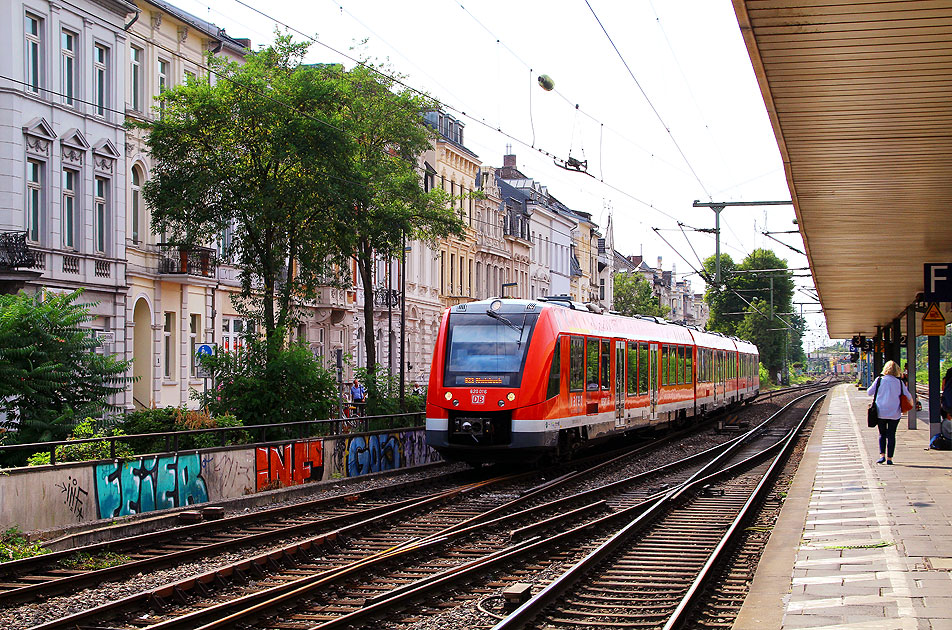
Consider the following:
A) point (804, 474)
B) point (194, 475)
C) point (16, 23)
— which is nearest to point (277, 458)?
point (194, 475)

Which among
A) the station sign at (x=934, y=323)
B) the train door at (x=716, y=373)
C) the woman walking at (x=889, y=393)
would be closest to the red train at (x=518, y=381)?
the woman walking at (x=889, y=393)

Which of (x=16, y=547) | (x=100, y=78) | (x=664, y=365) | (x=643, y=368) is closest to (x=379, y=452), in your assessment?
(x=643, y=368)

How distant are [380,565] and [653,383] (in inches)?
745

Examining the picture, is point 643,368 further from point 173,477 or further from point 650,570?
point 650,570

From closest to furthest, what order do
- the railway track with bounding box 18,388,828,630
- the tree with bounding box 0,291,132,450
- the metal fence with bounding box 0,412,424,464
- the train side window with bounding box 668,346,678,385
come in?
the railway track with bounding box 18,388,828,630
the metal fence with bounding box 0,412,424,464
the tree with bounding box 0,291,132,450
the train side window with bounding box 668,346,678,385

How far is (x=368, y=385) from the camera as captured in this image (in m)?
27.4

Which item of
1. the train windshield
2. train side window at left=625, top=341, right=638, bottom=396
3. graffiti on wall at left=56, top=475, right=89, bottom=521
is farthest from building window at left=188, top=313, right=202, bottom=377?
graffiti on wall at left=56, top=475, right=89, bottom=521

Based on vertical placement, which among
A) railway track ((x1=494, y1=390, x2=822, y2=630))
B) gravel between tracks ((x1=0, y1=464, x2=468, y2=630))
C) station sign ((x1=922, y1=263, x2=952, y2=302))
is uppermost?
station sign ((x1=922, y1=263, x2=952, y2=302))

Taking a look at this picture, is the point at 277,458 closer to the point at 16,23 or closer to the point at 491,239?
the point at 16,23

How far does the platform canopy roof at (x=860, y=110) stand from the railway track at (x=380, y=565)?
5004 millimetres

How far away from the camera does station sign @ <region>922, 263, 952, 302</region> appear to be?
63.0ft

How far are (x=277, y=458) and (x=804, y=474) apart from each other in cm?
867

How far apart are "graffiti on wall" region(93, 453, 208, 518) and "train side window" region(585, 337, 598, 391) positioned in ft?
28.8

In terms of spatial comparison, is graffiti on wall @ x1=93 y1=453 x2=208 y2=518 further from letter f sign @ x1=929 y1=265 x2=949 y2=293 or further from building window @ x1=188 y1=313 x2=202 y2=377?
building window @ x1=188 y1=313 x2=202 y2=377
